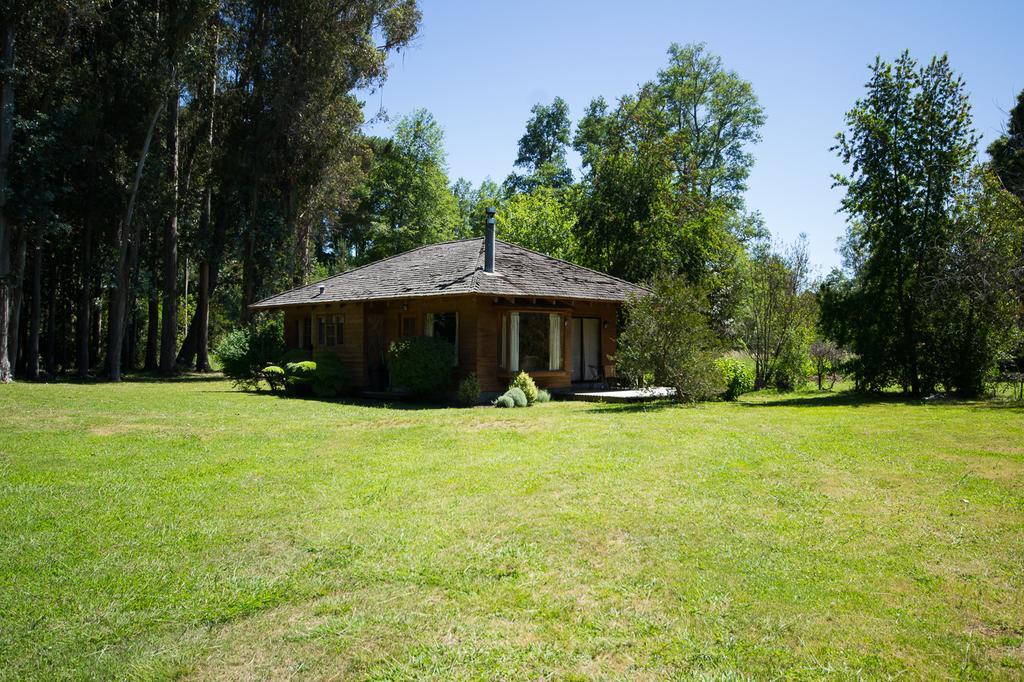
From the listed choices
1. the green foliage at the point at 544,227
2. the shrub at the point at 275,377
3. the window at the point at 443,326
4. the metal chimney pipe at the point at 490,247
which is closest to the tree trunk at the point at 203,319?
the shrub at the point at 275,377

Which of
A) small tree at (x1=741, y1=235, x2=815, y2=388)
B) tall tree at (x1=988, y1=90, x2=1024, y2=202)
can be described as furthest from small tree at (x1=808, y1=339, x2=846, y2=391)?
tall tree at (x1=988, y1=90, x2=1024, y2=202)

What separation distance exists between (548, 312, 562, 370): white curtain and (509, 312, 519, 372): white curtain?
1.32 metres

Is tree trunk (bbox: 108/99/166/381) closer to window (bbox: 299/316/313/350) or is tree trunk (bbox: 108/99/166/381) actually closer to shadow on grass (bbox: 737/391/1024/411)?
window (bbox: 299/316/313/350)

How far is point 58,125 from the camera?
890 inches

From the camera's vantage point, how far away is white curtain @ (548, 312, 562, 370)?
777 inches

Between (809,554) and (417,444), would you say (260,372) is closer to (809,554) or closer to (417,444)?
(417,444)

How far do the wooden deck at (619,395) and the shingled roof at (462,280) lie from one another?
9.34ft

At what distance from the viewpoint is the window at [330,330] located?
22359 millimetres

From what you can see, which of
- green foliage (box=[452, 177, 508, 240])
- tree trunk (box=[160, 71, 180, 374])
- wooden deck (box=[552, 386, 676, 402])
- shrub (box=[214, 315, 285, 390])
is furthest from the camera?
green foliage (box=[452, 177, 508, 240])

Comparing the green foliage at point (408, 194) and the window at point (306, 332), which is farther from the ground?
the green foliage at point (408, 194)

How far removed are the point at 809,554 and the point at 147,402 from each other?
16129mm

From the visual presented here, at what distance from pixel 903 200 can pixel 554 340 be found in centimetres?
1109

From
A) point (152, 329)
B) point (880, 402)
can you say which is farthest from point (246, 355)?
point (880, 402)

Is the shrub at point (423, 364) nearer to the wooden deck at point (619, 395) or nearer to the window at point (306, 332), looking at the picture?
the wooden deck at point (619, 395)
